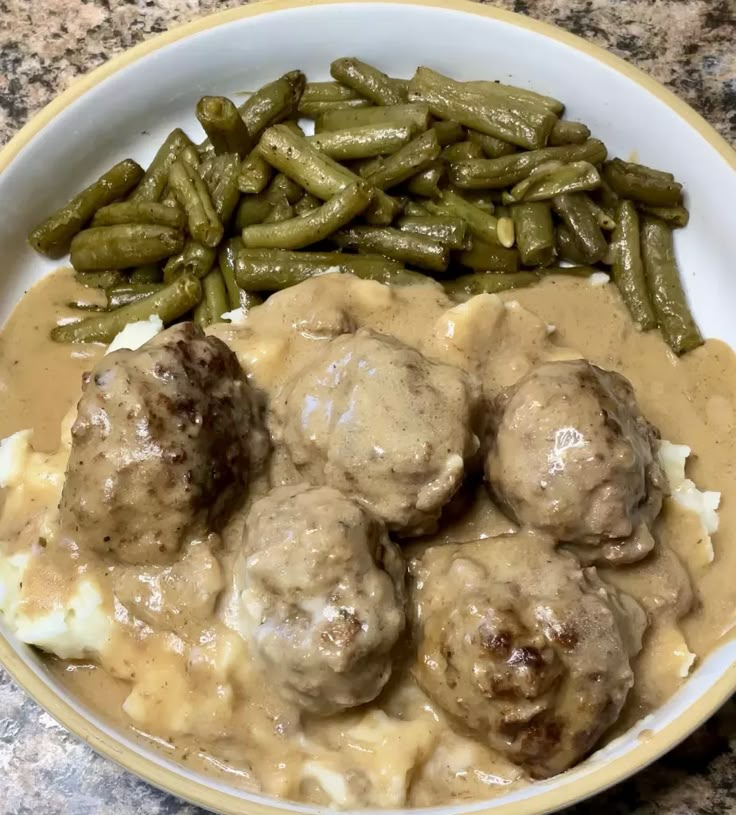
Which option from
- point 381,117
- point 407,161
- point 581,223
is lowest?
point 581,223

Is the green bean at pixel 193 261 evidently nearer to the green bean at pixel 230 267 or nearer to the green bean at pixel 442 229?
the green bean at pixel 230 267

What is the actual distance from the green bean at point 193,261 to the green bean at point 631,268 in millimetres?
1638

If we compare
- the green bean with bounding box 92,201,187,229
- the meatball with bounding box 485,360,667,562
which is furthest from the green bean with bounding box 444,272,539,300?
the green bean with bounding box 92,201,187,229

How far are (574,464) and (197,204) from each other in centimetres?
181

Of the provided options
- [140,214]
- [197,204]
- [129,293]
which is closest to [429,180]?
[197,204]

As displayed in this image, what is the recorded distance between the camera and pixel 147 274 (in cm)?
349

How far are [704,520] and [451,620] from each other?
1066mm

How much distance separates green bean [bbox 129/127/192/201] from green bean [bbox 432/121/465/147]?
1044 millimetres

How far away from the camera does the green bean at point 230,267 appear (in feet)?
11.1

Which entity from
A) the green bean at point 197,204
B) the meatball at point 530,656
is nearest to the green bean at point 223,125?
the green bean at point 197,204

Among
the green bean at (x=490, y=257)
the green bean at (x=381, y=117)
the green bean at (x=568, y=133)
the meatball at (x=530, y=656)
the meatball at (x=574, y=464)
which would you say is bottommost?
the meatball at (x=530, y=656)

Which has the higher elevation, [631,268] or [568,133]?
[568,133]

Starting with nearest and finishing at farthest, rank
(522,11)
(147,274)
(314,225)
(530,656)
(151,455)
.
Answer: (530,656)
(151,455)
(314,225)
(147,274)
(522,11)

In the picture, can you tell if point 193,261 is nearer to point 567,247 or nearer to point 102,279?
point 102,279
